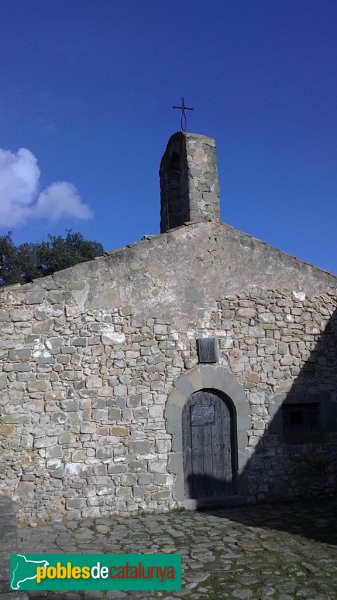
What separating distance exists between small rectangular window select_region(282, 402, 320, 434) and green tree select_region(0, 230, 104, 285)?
16.6 metres

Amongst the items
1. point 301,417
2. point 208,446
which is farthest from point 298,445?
point 208,446

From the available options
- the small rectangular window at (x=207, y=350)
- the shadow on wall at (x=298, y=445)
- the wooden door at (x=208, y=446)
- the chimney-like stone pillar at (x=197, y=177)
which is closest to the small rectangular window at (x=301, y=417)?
the shadow on wall at (x=298, y=445)

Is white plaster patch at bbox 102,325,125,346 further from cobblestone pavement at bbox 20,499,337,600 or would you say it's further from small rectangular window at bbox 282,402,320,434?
small rectangular window at bbox 282,402,320,434

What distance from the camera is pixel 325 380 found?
8.56m

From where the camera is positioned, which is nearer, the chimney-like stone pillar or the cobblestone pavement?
the cobblestone pavement

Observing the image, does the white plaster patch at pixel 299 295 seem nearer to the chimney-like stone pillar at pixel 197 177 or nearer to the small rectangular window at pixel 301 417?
the small rectangular window at pixel 301 417

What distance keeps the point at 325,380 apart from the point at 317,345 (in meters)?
0.60

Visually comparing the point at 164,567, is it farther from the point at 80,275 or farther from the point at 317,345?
the point at 317,345

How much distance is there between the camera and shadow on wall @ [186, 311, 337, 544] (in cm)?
779

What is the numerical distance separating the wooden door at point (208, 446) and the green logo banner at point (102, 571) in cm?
240

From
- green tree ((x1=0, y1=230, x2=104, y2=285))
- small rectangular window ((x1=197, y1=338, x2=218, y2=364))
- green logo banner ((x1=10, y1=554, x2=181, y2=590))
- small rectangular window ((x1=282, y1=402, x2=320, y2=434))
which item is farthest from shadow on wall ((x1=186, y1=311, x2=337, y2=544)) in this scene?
green tree ((x1=0, y1=230, x2=104, y2=285))

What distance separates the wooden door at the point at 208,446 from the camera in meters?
7.64

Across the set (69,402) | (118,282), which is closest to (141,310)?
(118,282)

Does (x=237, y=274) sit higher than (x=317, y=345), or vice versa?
(x=237, y=274)
